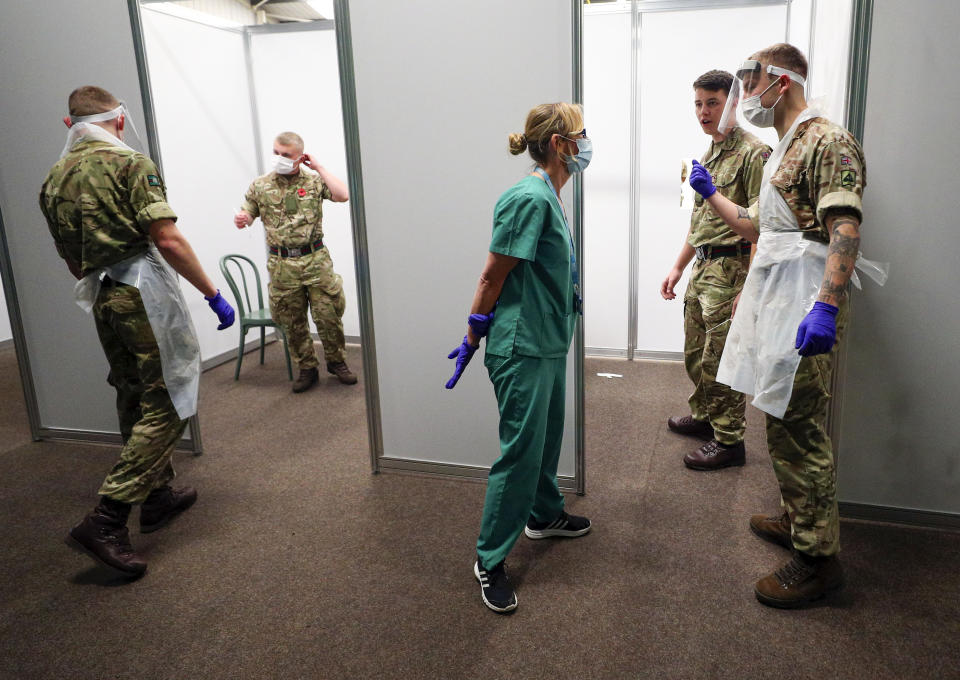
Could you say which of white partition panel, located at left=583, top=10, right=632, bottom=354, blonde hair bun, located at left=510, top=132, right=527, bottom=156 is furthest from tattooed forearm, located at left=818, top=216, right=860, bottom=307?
white partition panel, located at left=583, top=10, right=632, bottom=354

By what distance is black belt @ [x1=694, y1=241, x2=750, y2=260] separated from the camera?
2750 mm

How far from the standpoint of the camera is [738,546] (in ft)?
7.47

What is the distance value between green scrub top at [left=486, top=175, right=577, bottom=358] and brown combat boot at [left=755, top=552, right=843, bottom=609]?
35.6 inches

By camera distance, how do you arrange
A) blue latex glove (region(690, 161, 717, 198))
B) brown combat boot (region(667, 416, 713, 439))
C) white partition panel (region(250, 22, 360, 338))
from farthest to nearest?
1. white partition panel (region(250, 22, 360, 338))
2. brown combat boot (region(667, 416, 713, 439))
3. blue latex glove (region(690, 161, 717, 198))

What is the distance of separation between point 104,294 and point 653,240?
3112 mm

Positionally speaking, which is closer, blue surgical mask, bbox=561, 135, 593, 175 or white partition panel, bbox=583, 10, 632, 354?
blue surgical mask, bbox=561, 135, 593, 175

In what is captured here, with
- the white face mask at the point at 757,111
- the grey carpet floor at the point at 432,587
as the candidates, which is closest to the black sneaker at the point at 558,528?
the grey carpet floor at the point at 432,587

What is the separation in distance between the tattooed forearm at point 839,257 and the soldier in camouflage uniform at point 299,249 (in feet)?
9.04

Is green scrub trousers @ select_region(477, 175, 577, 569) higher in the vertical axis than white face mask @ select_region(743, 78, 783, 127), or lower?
lower

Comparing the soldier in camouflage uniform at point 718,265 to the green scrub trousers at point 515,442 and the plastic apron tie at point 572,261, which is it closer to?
the plastic apron tie at point 572,261

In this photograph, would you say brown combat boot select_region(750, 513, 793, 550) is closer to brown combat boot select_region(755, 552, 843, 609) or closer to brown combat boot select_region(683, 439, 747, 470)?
brown combat boot select_region(755, 552, 843, 609)

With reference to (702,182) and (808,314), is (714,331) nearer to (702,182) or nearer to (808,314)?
(702,182)

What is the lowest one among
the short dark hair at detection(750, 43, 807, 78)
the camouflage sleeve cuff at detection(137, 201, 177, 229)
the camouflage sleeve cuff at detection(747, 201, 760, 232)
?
the camouflage sleeve cuff at detection(747, 201, 760, 232)

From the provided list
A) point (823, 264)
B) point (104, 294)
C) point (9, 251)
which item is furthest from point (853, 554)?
point (9, 251)
